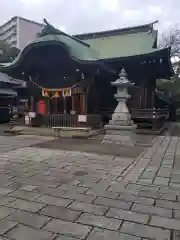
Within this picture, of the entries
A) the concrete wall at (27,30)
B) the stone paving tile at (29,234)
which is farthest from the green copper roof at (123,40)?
the concrete wall at (27,30)

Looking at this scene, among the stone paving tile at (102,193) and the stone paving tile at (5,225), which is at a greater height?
the stone paving tile at (102,193)

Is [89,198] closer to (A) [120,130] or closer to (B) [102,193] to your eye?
(B) [102,193]

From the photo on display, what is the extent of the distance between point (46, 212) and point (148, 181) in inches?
88.7

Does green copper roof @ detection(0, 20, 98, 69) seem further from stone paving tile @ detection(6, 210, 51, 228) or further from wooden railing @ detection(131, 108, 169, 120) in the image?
stone paving tile @ detection(6, 210, 51, 228)

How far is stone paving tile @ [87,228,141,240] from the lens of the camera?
8.40 feet

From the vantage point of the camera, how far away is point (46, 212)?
10.3 ft

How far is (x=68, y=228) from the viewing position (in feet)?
9.02

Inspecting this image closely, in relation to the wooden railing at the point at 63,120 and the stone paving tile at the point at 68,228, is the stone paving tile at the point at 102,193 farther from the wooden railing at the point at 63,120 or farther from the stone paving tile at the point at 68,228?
the wooden railing at the point at 63,120

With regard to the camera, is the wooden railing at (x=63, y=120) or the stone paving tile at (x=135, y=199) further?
the wooden railing at (x=63, y=120)

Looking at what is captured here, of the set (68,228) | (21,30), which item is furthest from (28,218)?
(21,30)

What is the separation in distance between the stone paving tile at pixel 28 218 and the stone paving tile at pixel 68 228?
0.10 metres

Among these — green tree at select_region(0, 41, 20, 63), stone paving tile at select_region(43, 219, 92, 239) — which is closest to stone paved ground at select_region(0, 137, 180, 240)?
stone paving tile at select_region(43, 219, 92, 239)

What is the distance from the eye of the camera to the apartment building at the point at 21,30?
253ft

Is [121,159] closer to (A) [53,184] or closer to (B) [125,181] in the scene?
(B) [125,181]
